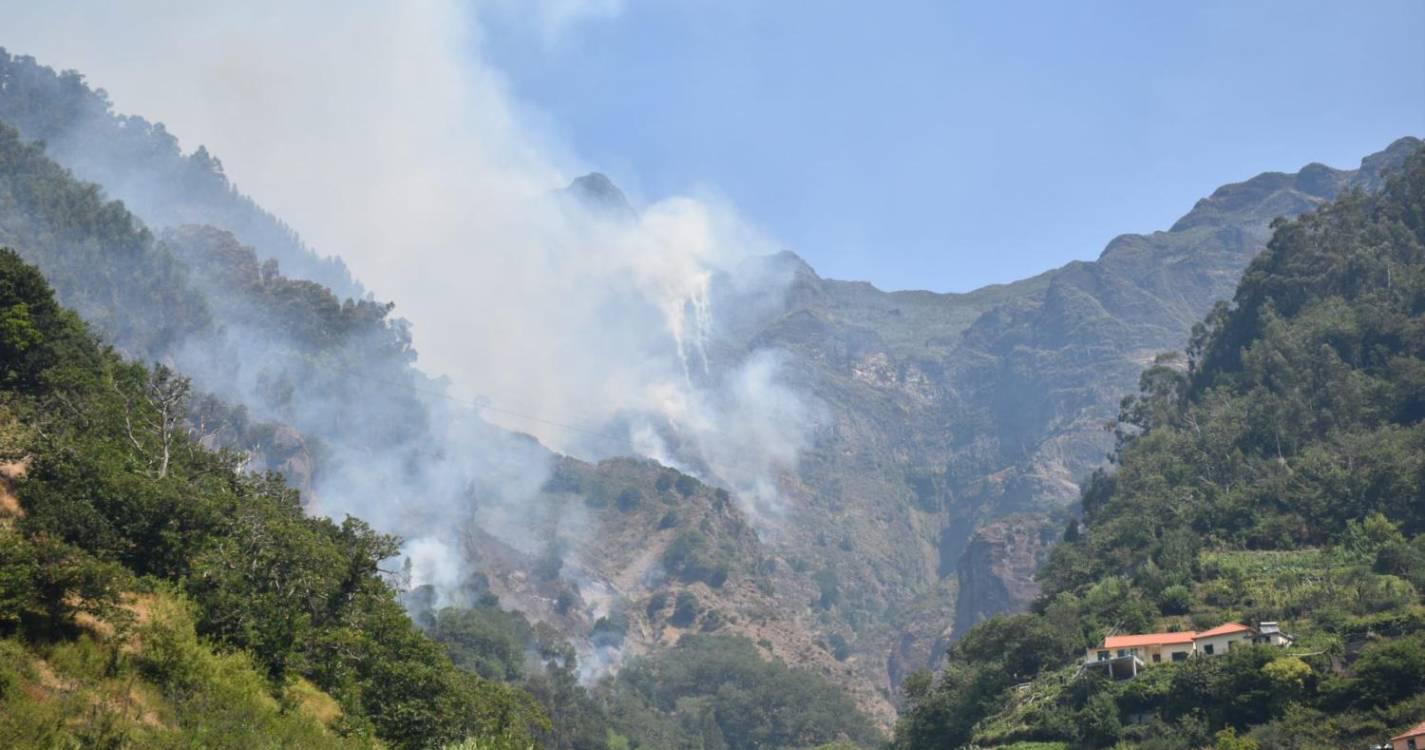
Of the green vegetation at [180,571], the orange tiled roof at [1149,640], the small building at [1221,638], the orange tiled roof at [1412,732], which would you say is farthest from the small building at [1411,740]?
the green vegetation at [180,571]

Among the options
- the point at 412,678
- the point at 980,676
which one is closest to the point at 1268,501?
the point at 980,676

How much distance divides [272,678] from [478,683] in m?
25.3

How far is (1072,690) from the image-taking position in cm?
8794

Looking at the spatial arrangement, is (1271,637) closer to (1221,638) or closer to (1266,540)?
(1221,638)

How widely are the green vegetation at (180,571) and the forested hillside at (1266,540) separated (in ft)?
149

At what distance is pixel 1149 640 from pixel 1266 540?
21344mm

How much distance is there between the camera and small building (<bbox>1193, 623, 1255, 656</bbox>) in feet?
273

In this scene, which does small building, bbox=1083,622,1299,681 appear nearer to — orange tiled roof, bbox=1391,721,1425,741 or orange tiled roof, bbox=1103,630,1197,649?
orange tiled roof, bbox=1103,630,1197,649

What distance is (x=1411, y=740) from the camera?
211 feet

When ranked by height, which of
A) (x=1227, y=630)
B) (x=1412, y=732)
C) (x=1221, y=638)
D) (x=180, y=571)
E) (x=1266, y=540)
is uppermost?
(x=1266, y=540)

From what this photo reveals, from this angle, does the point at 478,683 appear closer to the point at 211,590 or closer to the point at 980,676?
the point at 211,590

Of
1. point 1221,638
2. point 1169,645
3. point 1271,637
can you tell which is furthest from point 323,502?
point 1271,637

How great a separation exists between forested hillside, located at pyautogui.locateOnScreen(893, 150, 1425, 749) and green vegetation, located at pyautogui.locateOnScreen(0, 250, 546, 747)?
45435 mm

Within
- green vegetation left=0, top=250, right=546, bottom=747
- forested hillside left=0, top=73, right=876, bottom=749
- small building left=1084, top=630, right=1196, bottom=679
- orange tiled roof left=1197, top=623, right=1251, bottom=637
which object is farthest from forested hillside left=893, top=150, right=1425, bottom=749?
green vegetation left=0, top=250, right=546, bottom=747
